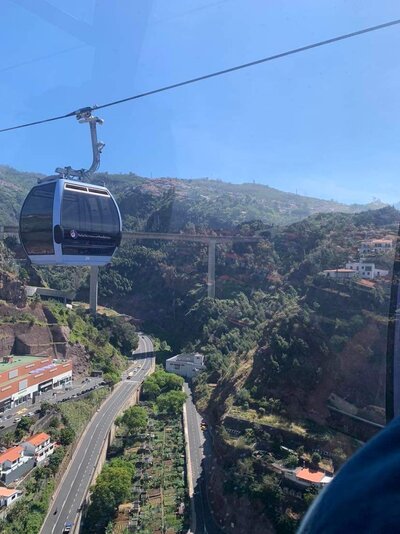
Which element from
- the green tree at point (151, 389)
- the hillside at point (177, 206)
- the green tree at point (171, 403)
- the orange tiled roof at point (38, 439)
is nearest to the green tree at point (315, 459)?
the orange tiled roof at point (38, 439)

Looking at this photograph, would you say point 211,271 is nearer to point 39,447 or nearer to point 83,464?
point 83,464

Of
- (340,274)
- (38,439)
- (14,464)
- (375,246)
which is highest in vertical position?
(375,246)

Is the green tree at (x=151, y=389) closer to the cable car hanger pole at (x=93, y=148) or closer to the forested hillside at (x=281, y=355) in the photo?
the forested hillside at (x=281, y=355)

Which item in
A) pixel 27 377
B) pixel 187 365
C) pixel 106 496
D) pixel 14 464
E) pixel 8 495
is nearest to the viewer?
pixel 8 495

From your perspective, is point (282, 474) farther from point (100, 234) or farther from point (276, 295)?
point (276, 295)

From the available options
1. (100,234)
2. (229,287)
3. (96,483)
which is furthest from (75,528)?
(229,287)

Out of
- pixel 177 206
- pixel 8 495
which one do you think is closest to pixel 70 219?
pixel 8 495

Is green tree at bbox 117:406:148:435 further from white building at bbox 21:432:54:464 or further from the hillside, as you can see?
the hillside
